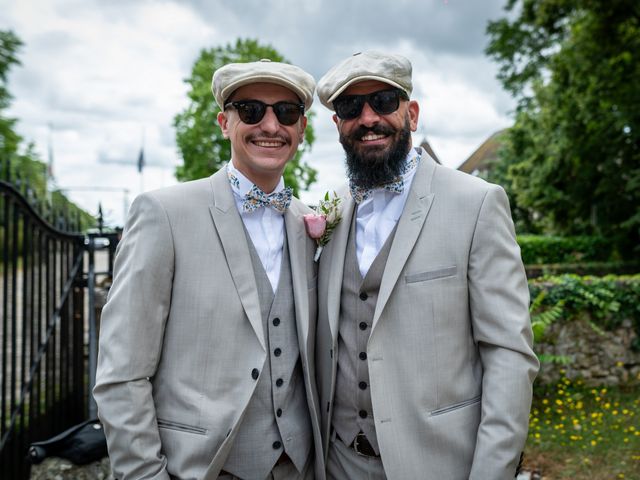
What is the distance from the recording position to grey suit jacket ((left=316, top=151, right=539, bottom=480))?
2238 mm

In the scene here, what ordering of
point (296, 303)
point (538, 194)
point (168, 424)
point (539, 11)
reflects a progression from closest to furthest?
1. point (168, 424)
2. point (296, 303)
3. point (539, 11)
4. point (538, 194)

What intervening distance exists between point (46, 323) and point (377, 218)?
132 inches

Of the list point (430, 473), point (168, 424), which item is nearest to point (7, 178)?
point (168, 424)

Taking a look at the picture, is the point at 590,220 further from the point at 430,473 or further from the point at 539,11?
the point at 430,473

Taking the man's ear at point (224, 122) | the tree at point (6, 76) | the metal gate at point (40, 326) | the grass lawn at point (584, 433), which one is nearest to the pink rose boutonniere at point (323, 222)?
the man's ear at point (224, 122)

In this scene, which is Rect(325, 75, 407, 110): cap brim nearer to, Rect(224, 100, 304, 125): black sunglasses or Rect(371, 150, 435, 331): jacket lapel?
Rect(224, 100, 304, 125): black sunglasses

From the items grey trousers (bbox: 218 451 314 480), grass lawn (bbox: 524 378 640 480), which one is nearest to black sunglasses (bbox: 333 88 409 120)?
grey trousers (bbox: 218 451 314 480)

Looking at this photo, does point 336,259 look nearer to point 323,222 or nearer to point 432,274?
point 323,222

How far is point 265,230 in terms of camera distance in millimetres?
2568

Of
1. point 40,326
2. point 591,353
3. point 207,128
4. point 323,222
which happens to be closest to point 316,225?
point 323,222

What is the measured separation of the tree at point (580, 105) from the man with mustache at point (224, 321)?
1413cm

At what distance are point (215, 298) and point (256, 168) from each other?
626mm

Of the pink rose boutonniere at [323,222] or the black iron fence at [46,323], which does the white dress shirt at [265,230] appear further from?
the black iron fence at [46,323]

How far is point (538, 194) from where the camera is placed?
70.4 feet
